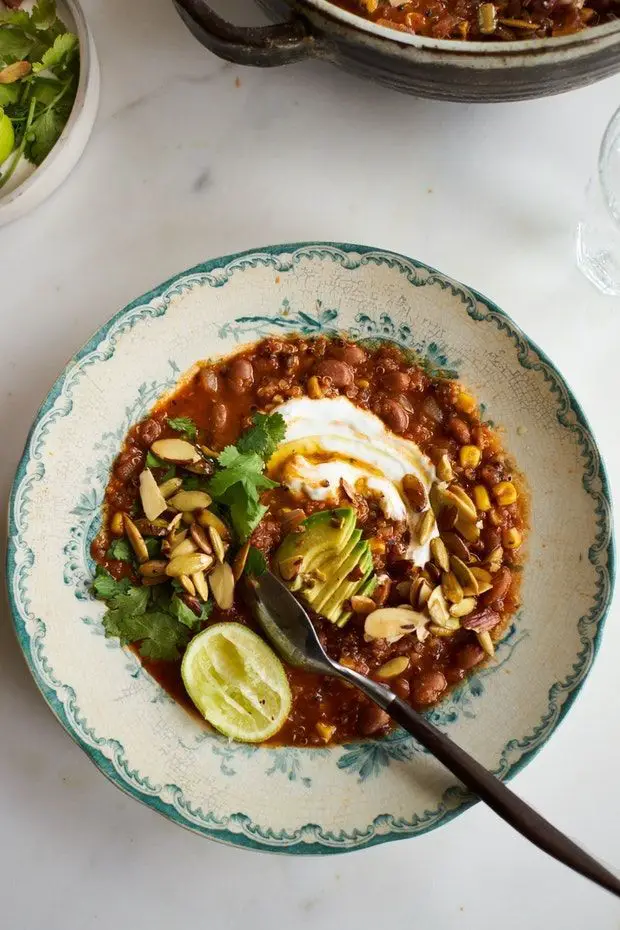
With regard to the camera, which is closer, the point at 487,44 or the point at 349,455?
the point at 487,44

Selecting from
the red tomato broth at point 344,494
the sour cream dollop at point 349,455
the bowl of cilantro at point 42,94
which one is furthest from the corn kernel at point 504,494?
the bowl of cilantro at point 42,94

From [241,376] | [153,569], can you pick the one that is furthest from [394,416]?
[153,569]

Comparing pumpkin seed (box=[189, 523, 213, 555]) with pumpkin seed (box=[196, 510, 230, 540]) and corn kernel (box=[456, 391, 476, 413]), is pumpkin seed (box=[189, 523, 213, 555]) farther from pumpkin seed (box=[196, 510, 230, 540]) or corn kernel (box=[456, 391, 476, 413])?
corn kernel (box=[456, 391, 476, 413])

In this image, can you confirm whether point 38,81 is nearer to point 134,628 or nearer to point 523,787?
point 134,628

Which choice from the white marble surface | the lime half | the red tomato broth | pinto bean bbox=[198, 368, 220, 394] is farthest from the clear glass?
the lime half

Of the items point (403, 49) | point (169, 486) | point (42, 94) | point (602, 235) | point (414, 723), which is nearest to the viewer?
point (403, 49)

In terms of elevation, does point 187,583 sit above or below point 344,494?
below

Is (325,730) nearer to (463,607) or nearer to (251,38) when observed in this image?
(463,607)
